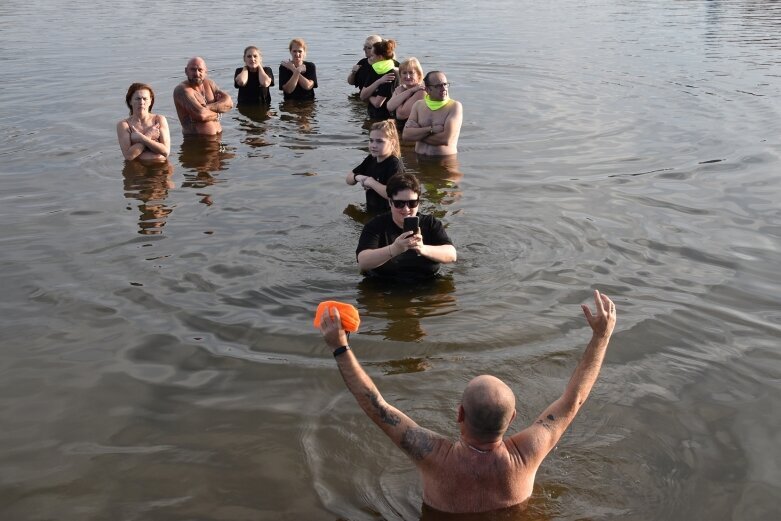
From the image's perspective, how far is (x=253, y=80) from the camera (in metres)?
17.8

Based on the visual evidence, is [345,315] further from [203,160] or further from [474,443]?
[203,160]

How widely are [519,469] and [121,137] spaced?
34.1ft

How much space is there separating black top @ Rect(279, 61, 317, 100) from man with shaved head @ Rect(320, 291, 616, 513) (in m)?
14.6

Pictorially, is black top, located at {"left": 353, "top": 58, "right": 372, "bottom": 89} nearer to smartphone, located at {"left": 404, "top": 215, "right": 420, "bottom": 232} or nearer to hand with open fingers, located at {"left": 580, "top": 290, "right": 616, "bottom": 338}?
smartphone, located at {"left": 404, "top": 215, "right": 420, "bottom": 232}

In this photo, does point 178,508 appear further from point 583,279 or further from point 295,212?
point 295,212

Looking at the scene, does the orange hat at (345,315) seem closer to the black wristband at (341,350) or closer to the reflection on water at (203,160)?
the black wristband at (341,350)

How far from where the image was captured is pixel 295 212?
11227 millimetres

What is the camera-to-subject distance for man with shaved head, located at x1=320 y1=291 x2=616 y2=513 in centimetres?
441

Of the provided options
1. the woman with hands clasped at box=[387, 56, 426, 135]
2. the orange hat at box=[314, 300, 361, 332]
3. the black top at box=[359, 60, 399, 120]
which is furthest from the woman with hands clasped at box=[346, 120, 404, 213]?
the black top at box=[359, 60, 399, 120]

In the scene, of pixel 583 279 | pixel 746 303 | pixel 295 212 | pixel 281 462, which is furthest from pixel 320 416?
pixel 295 212

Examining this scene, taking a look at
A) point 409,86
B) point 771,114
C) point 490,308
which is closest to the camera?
point 490,308

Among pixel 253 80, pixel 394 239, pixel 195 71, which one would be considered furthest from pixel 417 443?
pixel 253 80

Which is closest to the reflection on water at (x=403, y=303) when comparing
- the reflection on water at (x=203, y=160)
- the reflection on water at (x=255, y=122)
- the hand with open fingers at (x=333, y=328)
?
the hand with open fingers at (x=333, y=328)

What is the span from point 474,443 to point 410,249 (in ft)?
12.0
